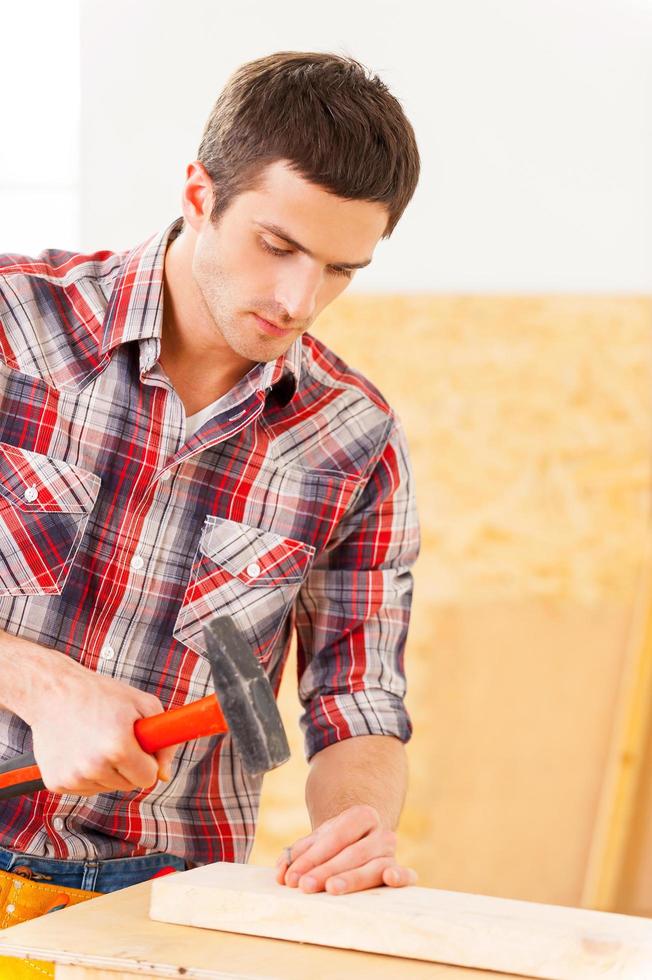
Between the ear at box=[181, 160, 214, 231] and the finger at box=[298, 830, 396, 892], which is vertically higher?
the ear at box=[181, 160, 214, 231]

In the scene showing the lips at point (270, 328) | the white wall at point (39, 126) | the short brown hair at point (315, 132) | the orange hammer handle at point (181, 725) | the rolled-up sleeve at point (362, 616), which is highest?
the white wall at point (39, 126)

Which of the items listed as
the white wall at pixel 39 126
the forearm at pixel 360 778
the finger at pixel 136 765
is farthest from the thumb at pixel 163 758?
the white wall at pixel 39 126

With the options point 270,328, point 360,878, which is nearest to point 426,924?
point 360,878

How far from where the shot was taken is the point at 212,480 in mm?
1707

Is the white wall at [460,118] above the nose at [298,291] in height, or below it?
above

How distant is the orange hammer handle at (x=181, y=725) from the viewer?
1.32 meters

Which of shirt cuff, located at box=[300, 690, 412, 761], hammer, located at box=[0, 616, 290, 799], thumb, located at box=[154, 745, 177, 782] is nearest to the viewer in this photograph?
hammer, located at box=[0, 616, 290, 799]

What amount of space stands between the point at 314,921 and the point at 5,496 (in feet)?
2.44

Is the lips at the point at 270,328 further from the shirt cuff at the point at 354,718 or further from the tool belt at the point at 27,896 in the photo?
the tool belt at the point at 27,896

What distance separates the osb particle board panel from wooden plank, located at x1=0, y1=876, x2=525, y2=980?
2724 millimetres

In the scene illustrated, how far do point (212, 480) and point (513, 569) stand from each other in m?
2.49

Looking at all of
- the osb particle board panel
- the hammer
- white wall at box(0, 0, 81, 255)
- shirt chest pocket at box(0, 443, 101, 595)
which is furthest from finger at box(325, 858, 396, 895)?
white wall at box(0, 0, 81, 255)

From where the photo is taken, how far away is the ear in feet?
5.37

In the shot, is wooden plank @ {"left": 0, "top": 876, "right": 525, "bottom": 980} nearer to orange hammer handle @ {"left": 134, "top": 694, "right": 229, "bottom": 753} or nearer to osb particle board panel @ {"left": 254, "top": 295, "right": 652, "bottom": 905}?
orange hammer handle @ {"left": 134, "top": 694, "right": 229, "bottom": 753}
